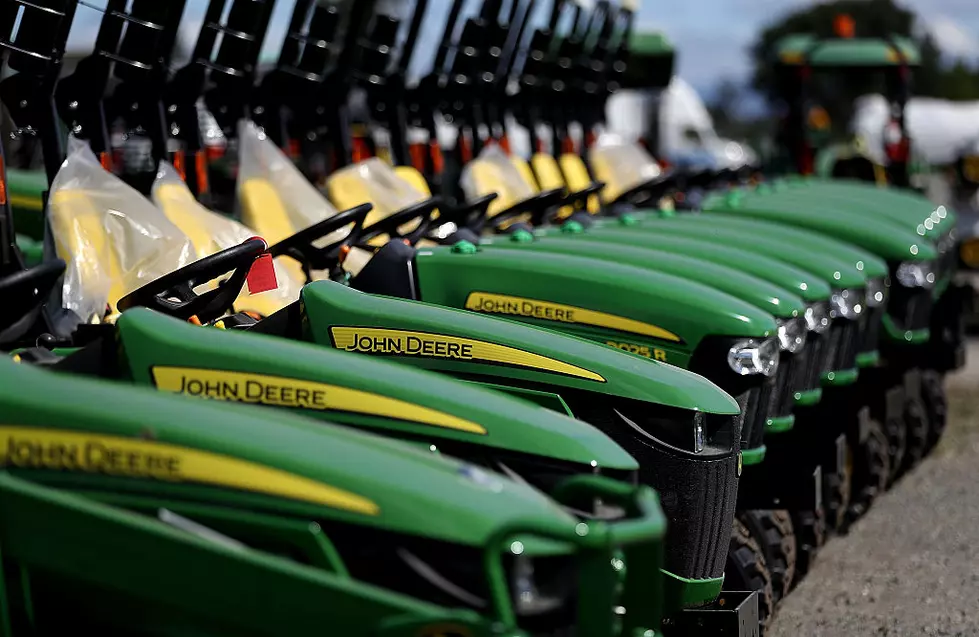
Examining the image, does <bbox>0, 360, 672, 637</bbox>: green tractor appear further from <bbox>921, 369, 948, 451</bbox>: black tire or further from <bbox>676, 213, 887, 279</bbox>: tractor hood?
<bbox>921, 369, 948, 451</bbox>: black tire

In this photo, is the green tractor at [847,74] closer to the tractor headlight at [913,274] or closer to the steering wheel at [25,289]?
the tractor headlight at [913,274]

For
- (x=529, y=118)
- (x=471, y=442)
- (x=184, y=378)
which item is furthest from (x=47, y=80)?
(x=529, y=118)

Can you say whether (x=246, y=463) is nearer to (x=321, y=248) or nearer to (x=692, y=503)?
(x=692, y=503)

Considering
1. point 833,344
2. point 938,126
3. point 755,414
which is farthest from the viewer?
point 938,126

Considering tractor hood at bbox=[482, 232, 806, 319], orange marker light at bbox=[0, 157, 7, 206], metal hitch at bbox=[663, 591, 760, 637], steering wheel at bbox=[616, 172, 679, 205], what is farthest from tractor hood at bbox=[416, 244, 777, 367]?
steering wheel at bbox=[616, 172, 679, 205]

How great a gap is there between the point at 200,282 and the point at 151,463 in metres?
1.20

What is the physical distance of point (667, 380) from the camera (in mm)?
3863

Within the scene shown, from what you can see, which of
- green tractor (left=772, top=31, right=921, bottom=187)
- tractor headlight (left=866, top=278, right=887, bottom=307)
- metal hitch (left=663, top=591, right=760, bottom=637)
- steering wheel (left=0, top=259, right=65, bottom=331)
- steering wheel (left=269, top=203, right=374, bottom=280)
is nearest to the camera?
steering wheel (left=0, top=259, right=65, bottom=331)

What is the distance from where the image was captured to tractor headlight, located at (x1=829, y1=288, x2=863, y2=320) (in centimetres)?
595

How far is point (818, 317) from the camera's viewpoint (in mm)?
5652

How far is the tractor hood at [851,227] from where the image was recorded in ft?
23.5

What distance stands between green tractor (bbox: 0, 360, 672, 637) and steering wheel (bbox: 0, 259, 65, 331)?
62cm

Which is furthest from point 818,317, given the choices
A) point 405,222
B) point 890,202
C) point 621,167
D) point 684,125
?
point 684,125

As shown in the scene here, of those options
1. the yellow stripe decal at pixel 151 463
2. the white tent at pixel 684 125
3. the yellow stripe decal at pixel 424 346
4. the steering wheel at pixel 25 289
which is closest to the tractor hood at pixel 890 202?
the yellow stripe decal at pixel 424 346
